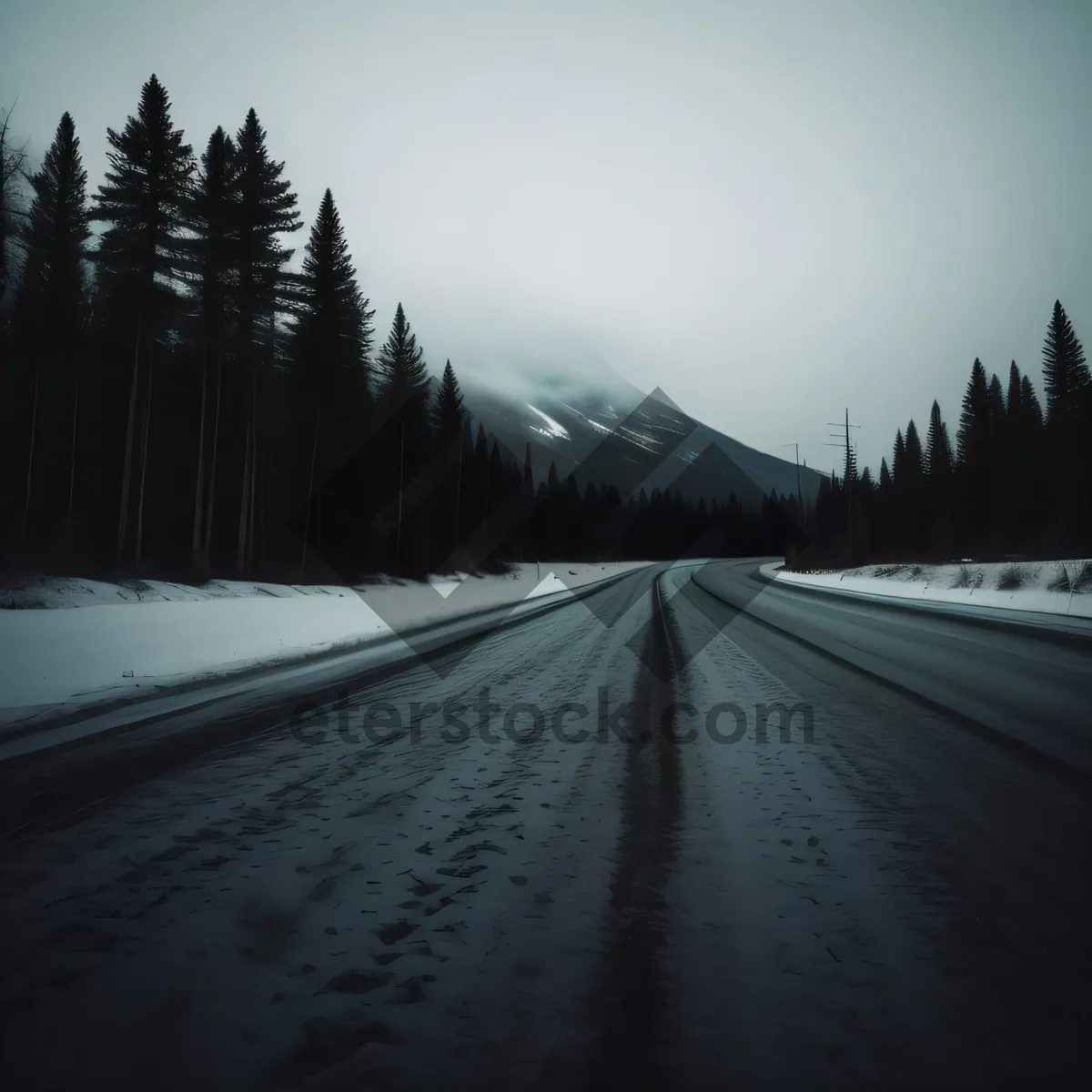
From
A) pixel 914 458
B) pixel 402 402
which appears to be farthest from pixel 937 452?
pixel 402 402

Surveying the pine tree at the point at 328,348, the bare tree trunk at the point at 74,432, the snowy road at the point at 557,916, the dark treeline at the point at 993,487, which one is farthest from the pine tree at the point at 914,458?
the snowy road at the point at 557,916

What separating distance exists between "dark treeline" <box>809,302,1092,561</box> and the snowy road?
41.7m

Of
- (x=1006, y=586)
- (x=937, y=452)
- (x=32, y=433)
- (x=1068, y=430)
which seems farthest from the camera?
(x=937, y=452)

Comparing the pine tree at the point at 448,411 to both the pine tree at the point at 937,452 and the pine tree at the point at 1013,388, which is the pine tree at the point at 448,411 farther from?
the pine tree at the point at 1013,388

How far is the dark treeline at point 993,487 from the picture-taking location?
51.6 m

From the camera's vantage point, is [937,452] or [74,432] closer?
[74,432]

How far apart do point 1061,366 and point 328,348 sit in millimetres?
72272

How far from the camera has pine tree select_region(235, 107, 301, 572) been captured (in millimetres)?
24000

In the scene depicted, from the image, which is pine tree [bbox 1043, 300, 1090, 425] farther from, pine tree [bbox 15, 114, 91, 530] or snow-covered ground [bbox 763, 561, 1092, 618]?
pine tree [bbox 15, 114, 91, 530]

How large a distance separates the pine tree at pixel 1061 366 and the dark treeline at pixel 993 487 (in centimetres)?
9

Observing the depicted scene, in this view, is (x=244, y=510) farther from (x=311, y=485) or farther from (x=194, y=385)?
(x=194, y=385)

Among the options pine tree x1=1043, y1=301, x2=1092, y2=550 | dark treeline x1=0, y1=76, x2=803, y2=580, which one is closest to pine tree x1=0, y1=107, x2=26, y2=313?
dark treeline x1=0, y1=76, x2=803, y2=580

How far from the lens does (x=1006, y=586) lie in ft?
73.5

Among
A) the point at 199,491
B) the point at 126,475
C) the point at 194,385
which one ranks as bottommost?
the point at 199,491
